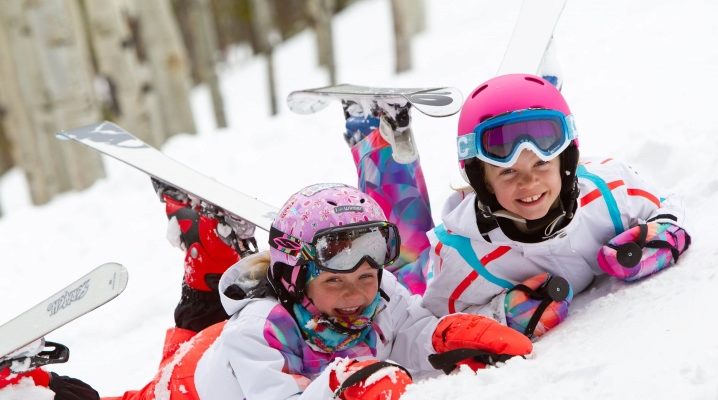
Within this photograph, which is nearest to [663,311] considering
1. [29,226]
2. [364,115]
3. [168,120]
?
[364,115]

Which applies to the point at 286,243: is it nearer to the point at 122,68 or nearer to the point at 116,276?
the point at 116,276

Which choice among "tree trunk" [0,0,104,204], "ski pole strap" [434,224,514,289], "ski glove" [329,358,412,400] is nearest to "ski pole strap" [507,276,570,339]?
"ski pole strap" [434,224,514,289]

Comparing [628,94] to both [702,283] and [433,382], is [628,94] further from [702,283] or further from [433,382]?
[433,382]

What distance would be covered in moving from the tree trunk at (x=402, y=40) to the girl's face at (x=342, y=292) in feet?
29.1

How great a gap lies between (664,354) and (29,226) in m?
8.17

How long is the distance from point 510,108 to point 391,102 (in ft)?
3.05

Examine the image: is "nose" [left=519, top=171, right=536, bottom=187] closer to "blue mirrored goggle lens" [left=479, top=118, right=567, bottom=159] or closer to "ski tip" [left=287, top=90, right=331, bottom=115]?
"blue mirrored goggle lens" [left=479, top=118, right=567, bottom=159]

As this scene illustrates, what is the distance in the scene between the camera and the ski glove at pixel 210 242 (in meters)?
3.75

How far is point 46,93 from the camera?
1087cm

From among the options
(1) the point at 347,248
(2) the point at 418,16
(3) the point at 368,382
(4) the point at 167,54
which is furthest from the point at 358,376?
(2) the point at 418,16

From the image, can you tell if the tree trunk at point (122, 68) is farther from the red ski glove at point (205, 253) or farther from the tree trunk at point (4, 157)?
the tree trunk at point (4, 157)

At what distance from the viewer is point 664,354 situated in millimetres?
1971

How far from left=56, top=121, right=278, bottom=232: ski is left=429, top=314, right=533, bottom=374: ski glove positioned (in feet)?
3.78

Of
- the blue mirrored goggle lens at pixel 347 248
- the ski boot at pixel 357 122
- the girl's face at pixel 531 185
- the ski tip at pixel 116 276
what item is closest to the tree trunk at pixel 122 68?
the ski boot at pixel 357 122
